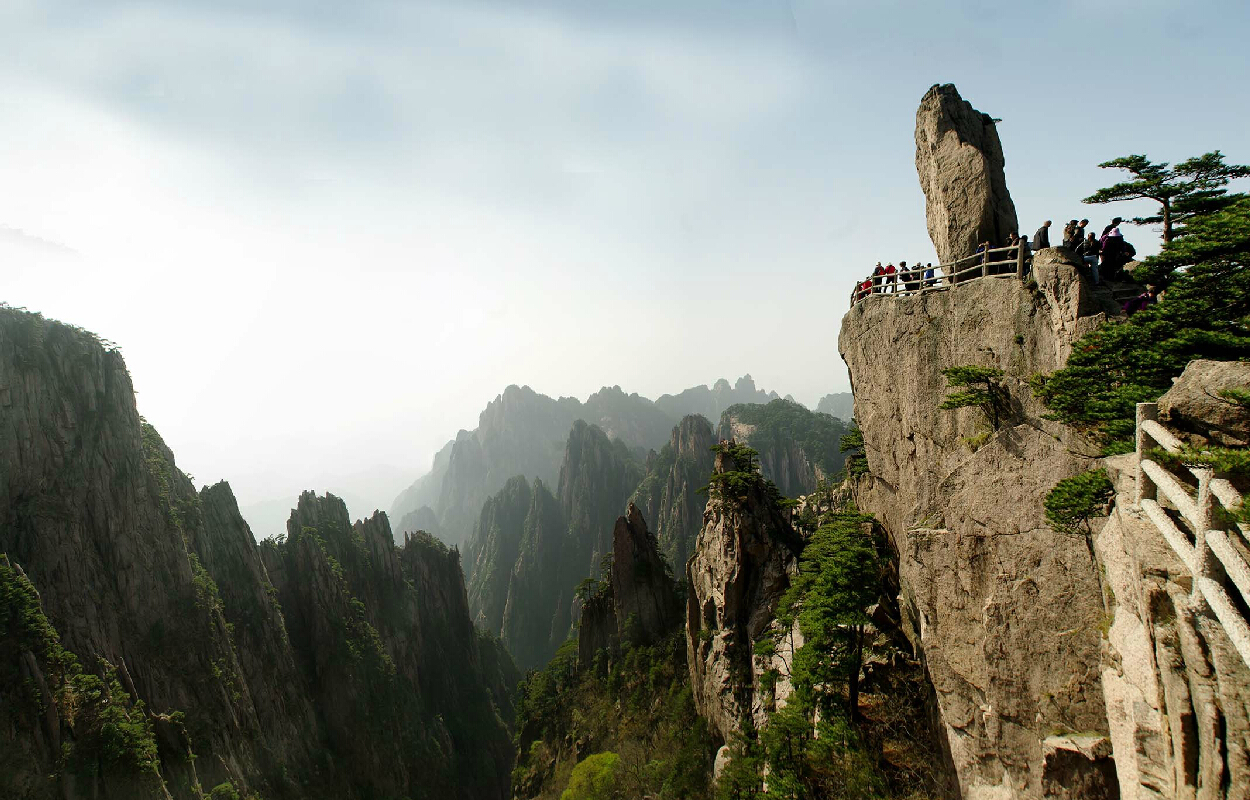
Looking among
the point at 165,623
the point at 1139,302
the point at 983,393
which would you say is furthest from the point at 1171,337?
the point at 165,623

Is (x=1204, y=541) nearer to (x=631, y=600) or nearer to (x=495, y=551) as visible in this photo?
(x=631, y=600)

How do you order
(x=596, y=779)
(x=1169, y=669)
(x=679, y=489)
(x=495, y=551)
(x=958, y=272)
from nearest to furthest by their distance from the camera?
(x=1169, y=669) < (x=958, y=272) < (x=596, y=779) < (x=679, y=489) < (x=495, y=551)

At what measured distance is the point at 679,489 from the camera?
402 feet

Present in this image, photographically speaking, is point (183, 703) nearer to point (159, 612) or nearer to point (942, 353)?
point (159, 612)

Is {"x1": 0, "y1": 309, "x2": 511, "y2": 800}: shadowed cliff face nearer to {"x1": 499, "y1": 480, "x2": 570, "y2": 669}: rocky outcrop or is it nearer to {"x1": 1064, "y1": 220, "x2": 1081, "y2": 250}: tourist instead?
{"x1": 1064, "y1": 220, "x2": 1081, "y2": 250}: tourist

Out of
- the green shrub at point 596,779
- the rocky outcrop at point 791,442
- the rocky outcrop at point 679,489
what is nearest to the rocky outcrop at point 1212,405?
the green shrub at point 596,779

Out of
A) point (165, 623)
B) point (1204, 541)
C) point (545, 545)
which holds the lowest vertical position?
point (545, 545)

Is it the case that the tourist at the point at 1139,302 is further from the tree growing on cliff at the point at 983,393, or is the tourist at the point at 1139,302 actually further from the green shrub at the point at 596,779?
Result: the green shrub at the point at 596,779

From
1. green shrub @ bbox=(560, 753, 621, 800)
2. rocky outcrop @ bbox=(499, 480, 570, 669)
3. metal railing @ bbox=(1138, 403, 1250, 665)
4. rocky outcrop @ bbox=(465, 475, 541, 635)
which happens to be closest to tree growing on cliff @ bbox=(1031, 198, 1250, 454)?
metal railing @ bbox=(1138, 403, 1250, 665)

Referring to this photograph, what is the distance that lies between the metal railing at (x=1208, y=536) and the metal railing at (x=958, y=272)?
9.97 meters

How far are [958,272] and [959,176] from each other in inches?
184

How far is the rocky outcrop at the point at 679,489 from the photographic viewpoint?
111125mm

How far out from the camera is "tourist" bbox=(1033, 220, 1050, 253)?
14336mm

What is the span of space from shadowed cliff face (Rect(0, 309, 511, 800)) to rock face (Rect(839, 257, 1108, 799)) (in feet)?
146
